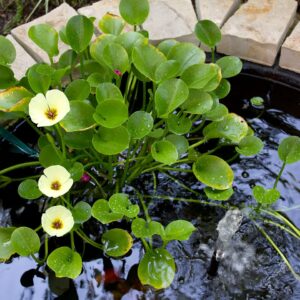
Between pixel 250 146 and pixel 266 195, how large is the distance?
144mm

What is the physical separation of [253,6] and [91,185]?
0.85 metres

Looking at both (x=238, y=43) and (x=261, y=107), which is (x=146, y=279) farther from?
(x=238, y=43)

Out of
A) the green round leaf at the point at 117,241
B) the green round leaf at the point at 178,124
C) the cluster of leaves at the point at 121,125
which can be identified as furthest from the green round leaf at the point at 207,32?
the green round leaf at the point at 117,241

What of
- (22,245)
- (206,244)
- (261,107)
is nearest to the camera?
(22,245)

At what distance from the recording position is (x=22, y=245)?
1342 mm

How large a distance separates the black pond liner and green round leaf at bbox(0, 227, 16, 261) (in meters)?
0.15

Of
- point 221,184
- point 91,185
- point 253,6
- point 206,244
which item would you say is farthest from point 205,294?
point 253,6

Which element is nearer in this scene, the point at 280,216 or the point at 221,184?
the point at 221,184

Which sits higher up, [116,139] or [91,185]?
[116,139]

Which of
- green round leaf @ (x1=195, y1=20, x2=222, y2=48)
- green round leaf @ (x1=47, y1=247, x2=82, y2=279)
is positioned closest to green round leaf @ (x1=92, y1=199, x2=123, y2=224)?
green round leaf @ (x1=47, y1=247, x2=82, y2=279)

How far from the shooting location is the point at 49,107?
1259mm

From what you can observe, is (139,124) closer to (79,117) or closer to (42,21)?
(79,117)

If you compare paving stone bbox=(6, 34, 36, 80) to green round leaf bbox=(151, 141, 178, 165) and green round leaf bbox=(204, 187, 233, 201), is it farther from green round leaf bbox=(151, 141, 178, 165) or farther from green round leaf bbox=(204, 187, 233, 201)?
green round leaf bbox=(204, 187, 233, 201)

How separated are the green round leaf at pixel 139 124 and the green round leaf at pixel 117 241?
251 millimetres
